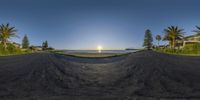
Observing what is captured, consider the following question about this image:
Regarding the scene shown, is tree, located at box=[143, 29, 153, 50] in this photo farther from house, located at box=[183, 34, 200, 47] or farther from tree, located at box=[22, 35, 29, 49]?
tree, located at box=[22, 35, 29, 49]

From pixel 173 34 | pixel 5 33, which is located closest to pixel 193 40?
pixel 173 34

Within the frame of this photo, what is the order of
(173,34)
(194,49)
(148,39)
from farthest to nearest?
(148,39)
(173,34)
(194,49)

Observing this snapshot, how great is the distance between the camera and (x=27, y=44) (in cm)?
11762

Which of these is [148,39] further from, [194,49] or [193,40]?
[194,49]

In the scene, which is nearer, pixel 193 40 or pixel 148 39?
pixel 193 40

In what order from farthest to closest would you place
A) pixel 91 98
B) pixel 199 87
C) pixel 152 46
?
1. pixel 152 46
2. pixel 199 87
3. pixel 91 98

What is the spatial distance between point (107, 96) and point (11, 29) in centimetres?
7201

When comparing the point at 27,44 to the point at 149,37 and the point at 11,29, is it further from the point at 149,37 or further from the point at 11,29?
the point at 149,37

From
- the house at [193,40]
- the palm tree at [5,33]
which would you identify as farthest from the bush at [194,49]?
the palm tree at [5,33]

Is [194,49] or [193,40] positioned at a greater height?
[193,40]

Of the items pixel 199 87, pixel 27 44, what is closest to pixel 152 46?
pixel 27 44

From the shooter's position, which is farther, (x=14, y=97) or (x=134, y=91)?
(x=134, y=91)

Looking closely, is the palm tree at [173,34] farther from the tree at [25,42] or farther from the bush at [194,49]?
the tree at [25,42]

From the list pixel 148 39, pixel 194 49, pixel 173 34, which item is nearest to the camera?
pixel 194 49
